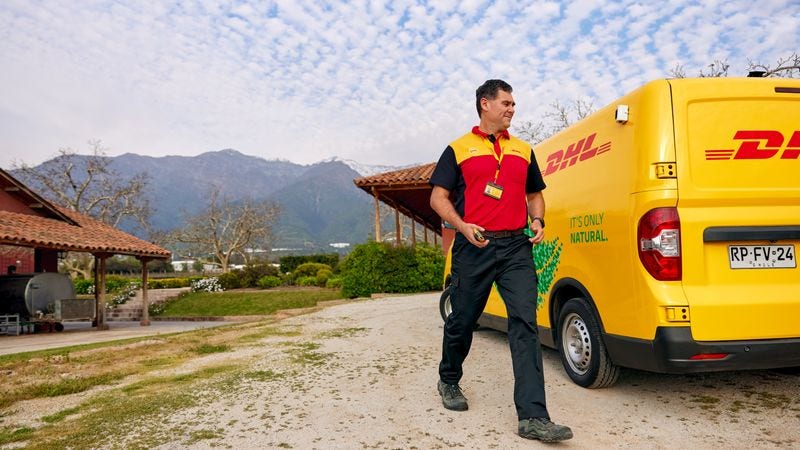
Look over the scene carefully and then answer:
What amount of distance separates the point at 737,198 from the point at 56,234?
1731 cm

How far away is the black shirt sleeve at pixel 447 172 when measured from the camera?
3.04 m

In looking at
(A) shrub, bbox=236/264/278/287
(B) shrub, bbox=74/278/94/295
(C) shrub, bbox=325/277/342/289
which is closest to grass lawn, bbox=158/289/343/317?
(C) shrub, bbox=325/277/342/289

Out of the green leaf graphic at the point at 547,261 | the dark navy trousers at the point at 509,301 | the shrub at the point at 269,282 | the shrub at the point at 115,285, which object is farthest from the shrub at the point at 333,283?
the dark navy trousers at the point at 509,301

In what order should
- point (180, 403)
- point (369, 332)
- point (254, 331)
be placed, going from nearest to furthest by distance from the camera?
point (180, 403)
point (369, 332)
point (254, 331)

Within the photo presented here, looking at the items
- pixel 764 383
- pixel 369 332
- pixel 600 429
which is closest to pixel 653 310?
pixel 600 429

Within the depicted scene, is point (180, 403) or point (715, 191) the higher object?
point (715, 191)

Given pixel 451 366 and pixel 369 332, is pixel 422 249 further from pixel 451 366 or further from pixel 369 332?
pixel 451 366

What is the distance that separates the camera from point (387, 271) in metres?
16.7

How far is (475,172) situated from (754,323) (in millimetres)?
1810

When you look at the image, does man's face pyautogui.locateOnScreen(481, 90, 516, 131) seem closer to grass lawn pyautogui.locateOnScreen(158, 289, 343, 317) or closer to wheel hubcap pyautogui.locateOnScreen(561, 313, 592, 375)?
wheel hubcap pyautogui.locateOnScreen(561, 313, 592, 375)

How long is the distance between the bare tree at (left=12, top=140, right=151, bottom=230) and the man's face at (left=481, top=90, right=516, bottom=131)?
1688 inches

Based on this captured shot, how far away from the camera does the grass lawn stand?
2195 cm

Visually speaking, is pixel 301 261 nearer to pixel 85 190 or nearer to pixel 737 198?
pixel 85 190

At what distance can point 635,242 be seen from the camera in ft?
9.50
